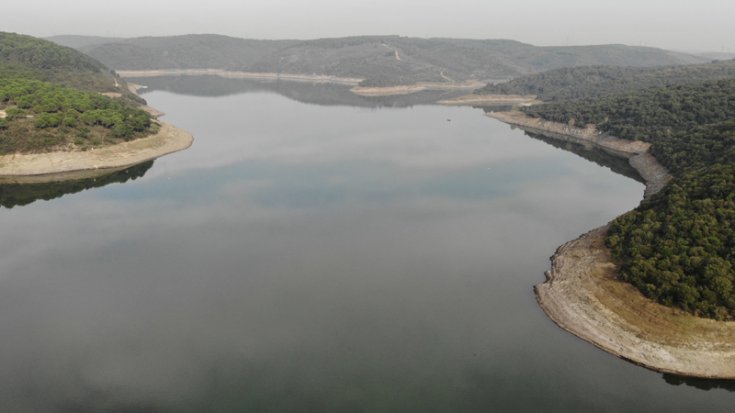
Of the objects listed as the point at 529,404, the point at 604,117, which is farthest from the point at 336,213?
the point at 604,117

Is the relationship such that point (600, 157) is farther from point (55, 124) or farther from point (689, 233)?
point (55, 124)

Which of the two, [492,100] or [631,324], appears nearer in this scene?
[631,324]

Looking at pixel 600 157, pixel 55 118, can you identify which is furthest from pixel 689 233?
pixel 55 118

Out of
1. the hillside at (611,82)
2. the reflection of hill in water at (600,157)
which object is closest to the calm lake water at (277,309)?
the reflection of hill in water at (600,157)

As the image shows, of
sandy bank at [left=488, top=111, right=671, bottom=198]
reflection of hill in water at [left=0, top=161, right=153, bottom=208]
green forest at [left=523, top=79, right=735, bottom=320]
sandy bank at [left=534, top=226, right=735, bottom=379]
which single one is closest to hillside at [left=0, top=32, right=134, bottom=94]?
reflection of hill in water at [left=0, top=161, right=153, bottom=208]

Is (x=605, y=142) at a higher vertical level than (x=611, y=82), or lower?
lower

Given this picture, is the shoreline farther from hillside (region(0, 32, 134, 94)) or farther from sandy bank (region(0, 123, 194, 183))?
sandy bank (region(0, 123, 194, 183))

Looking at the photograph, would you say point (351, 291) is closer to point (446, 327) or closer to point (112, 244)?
point (446, 327)

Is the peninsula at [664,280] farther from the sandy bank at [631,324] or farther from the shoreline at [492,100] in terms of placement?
the shoreline at [492,100]
